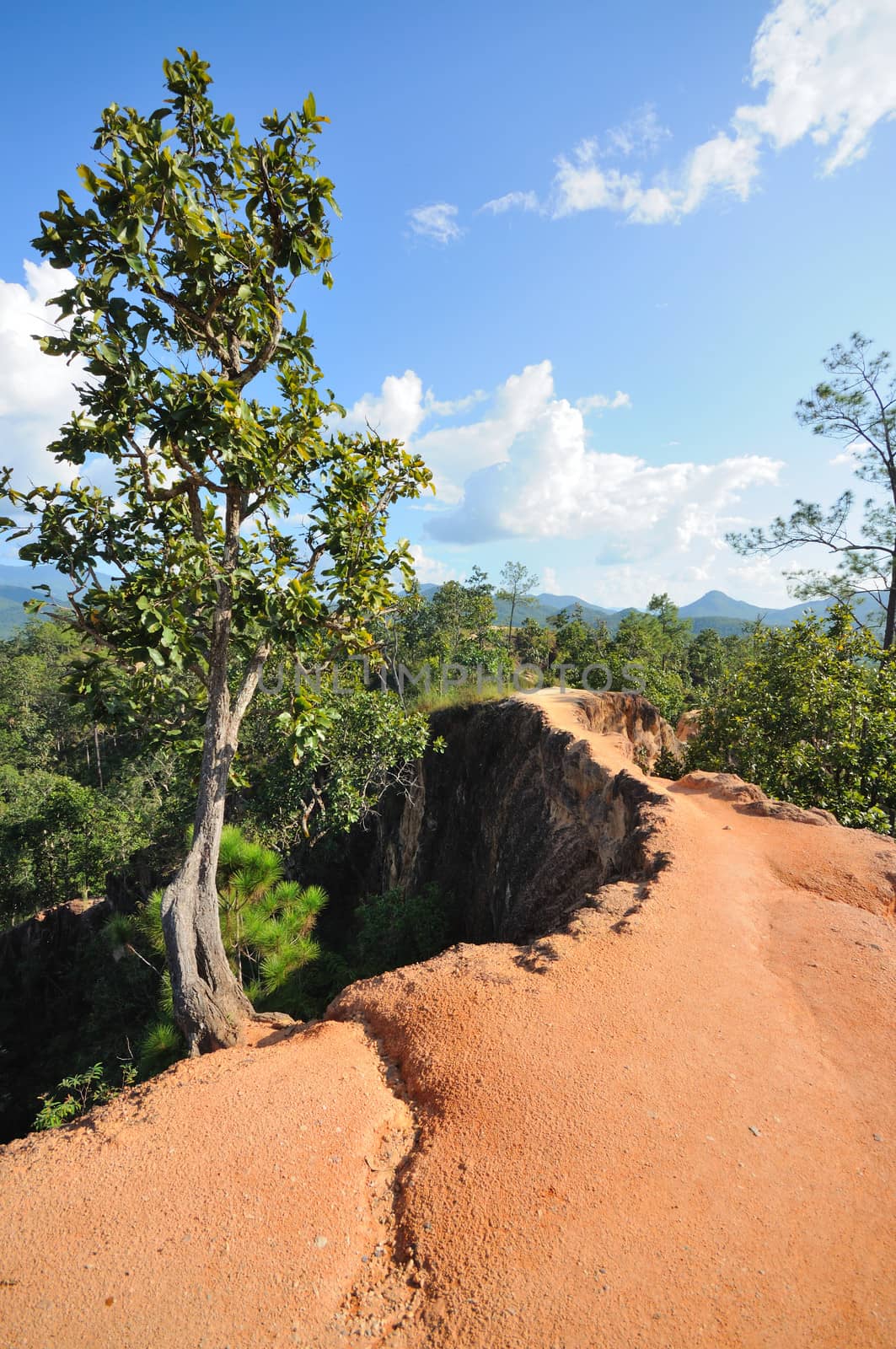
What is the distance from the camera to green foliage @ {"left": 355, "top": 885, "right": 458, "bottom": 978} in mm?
9617

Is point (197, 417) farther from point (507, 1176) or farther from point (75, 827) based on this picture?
point (75, 827)

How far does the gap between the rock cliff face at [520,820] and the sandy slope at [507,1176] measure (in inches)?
62.9

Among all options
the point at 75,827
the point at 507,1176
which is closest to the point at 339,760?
the point at 507,1176

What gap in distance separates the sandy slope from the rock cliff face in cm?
160

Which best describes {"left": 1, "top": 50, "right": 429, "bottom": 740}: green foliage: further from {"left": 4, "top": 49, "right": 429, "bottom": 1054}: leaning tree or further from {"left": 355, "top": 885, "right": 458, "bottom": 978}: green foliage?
{"left": 355, "top": 885, "right": 458, "bottom": 978}: green foliage

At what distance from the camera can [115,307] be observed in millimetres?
3992

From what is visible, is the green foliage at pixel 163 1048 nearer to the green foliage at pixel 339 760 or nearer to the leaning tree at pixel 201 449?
the leaning tree at pixel 201 449

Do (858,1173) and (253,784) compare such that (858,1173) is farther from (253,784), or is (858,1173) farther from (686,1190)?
(253,784)

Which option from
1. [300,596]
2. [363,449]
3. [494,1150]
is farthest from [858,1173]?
[363,449]

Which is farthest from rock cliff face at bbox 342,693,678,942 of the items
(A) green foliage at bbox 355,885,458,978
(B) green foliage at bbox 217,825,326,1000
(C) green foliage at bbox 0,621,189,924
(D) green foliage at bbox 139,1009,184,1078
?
(C) green foliage at bbox 0,621,189,924

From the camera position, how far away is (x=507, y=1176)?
2.55 m

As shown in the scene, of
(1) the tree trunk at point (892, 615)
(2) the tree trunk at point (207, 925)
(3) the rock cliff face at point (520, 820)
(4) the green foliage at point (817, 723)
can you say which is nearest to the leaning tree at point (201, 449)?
(2) the tree trunk at point (207, 925)

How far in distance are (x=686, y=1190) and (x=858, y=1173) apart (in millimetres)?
850

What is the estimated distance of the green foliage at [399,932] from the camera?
9617 millimetres
